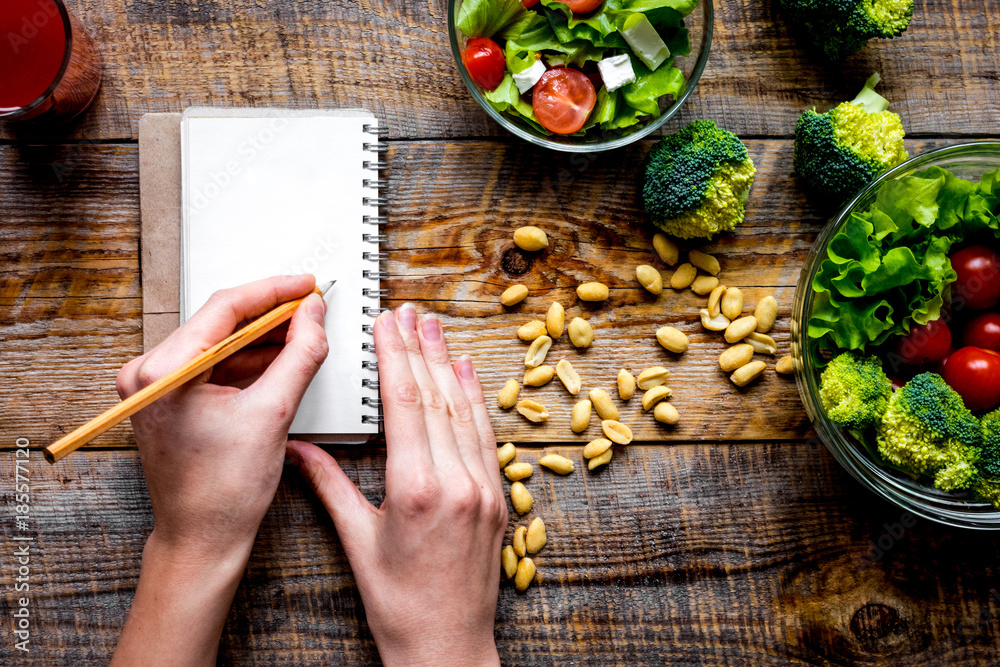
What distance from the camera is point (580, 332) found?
3.85ft

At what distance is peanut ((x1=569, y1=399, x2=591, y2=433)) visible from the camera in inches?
46.3

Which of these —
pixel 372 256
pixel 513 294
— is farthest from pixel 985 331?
pixel 372 256

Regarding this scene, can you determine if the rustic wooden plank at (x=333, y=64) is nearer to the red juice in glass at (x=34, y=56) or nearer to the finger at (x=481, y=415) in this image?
the red juice in glass at (x=34, y=56)

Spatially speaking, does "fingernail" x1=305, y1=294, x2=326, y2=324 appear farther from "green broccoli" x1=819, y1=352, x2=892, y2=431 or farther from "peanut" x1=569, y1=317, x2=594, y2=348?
"green broccoli" x1=819, y1=352, x2=892, y2=431

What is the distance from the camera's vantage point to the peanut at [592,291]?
1.17 m

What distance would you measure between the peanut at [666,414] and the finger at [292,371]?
60 centimetres

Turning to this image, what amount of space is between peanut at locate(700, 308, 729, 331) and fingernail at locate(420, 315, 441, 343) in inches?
19.3

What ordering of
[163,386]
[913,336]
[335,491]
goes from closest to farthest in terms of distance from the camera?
[163,386], [913,336], [335,491]

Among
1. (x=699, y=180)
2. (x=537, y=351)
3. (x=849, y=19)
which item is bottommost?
(x=537, y=351)

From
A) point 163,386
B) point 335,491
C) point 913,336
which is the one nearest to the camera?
point 163,386

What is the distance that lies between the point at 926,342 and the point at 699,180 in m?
0.44

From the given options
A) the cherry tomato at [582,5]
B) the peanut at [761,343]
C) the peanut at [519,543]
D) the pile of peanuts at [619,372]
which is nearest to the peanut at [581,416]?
the pile of peanuts at [619,372]

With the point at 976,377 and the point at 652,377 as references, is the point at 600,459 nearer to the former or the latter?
the point at 652,377

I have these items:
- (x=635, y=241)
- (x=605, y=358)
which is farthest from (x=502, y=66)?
(x=605, y=358)
